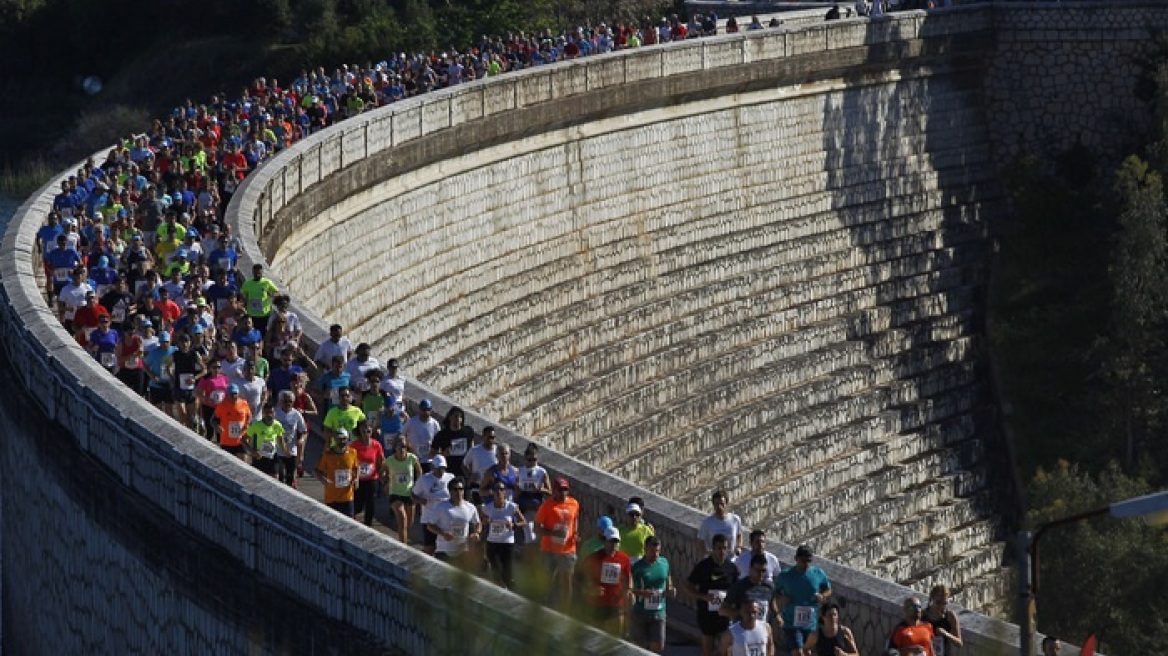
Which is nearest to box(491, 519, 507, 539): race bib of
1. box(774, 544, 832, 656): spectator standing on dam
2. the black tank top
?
box(774, 544, 832, 656): spectator standing on dam

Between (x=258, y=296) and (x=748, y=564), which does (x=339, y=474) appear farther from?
(x=258, y=296)

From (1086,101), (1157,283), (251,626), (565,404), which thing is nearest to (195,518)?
(251,626)

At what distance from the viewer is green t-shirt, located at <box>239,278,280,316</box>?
86.1 ft

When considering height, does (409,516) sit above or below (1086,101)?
above

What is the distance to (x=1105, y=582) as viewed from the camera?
156ft

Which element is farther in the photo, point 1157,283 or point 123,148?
point 1157,283

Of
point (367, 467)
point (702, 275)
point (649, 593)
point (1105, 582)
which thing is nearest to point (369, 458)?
point (367, 467)

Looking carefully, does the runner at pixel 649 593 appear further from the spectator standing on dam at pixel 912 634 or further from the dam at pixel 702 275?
the spectator standing on dam at pixel 912 634

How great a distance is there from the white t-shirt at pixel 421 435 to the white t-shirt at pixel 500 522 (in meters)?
2.09

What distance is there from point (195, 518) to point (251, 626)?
106 centimetres

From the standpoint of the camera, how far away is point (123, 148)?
3678 cm

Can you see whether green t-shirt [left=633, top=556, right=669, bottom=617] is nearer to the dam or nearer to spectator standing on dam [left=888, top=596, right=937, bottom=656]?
the dam

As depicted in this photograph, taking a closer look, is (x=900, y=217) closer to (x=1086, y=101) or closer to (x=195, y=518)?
(x=1086, y=101)

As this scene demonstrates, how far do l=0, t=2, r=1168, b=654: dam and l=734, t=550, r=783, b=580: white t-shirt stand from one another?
4.12 ft
